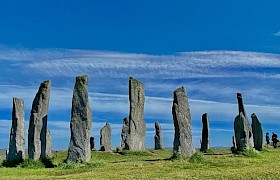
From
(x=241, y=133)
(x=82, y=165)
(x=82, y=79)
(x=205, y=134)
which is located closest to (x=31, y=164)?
(x=82, y=165)

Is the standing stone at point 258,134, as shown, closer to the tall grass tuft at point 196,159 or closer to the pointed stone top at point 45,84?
the tall grass tuft at point 196,159

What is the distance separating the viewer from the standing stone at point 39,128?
121 ft

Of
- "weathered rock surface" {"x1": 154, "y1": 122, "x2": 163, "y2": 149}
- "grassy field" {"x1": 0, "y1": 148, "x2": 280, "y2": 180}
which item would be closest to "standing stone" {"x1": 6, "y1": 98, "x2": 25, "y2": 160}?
"grassy field" {"x1": 0, "y1": 148, "x2": 280, "y2": 180}

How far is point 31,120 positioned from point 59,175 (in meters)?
10.6

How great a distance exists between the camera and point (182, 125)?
34.5m

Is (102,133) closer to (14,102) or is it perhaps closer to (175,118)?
(14,102)

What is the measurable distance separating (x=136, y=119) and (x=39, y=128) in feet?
42.2

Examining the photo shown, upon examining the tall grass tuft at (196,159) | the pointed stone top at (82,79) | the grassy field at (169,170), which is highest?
the pointed stone top at (82,79)

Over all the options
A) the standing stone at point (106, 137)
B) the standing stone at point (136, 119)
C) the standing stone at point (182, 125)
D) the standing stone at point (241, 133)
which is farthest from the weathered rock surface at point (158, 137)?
the standing stone at point (182, 125)

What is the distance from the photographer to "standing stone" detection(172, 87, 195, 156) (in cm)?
3400

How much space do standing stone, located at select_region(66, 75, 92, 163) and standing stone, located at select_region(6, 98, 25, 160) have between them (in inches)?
312

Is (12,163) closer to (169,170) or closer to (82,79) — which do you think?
(82,79)

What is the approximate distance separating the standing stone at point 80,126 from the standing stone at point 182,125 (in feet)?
21.1

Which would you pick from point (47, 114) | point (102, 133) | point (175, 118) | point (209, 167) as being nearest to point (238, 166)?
point (209, 167)
